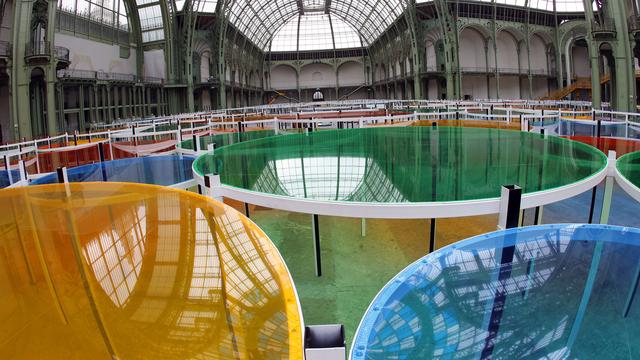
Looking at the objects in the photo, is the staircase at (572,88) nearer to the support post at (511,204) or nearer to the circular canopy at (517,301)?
the support post at (511,204)

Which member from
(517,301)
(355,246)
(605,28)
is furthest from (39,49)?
(605,28)

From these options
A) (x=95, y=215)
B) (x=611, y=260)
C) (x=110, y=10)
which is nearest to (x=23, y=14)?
(x=110, y=10)

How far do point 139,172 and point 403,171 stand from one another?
14.6 ft

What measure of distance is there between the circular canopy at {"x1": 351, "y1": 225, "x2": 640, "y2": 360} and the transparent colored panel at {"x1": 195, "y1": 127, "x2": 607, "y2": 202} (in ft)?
3.97

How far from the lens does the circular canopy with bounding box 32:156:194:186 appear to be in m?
6.24

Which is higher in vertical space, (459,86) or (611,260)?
(459,86)

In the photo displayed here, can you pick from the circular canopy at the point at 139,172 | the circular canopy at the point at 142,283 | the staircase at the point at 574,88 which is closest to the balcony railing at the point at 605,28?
the circular canopy at the point at 139,172

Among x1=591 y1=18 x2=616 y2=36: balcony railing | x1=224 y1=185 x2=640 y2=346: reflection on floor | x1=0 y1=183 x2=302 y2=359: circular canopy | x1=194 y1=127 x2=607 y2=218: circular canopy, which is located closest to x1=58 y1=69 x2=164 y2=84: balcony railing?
x1=224 y1=185 x2=640 y2=346: reflection on floor

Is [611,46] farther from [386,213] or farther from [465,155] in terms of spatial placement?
[386,213]

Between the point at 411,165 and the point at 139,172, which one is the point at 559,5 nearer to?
the point at 411,165

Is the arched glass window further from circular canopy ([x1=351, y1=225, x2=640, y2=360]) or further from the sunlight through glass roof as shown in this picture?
the sunlight through glass roof

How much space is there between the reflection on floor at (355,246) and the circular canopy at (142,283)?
3.10 metres

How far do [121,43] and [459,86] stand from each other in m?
34.1

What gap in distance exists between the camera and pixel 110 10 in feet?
126
